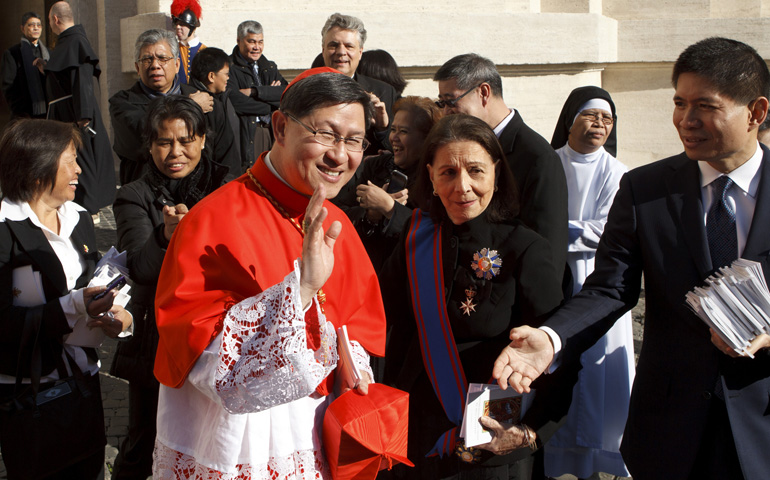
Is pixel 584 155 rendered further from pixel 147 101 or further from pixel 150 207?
pixel 147 101

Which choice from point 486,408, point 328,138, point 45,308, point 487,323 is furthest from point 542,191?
point 45,308

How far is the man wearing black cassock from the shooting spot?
7.45m

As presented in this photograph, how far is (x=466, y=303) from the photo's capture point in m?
2.98

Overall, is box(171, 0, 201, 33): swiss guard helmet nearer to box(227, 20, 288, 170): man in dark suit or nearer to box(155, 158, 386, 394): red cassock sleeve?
box(227, 20, 288, 170): man in dark suit

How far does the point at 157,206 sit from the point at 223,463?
1.86 metres

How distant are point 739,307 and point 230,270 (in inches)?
58.3

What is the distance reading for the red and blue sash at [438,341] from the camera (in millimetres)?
2977

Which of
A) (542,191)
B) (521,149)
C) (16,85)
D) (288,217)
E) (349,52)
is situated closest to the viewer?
(288,217)

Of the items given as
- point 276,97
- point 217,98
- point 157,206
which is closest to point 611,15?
point 276,97

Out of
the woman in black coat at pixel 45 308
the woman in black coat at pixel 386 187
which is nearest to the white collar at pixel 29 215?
the woman in black coat at pixel 45 308

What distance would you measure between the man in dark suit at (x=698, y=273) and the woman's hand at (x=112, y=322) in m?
1.67

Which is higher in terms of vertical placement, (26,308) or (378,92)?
(378,92)

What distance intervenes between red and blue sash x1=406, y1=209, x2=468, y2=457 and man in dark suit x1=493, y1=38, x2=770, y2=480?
404 millimetres

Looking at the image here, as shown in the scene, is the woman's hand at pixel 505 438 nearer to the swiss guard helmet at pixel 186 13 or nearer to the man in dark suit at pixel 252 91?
the man in dark suit at pixel 252 91
